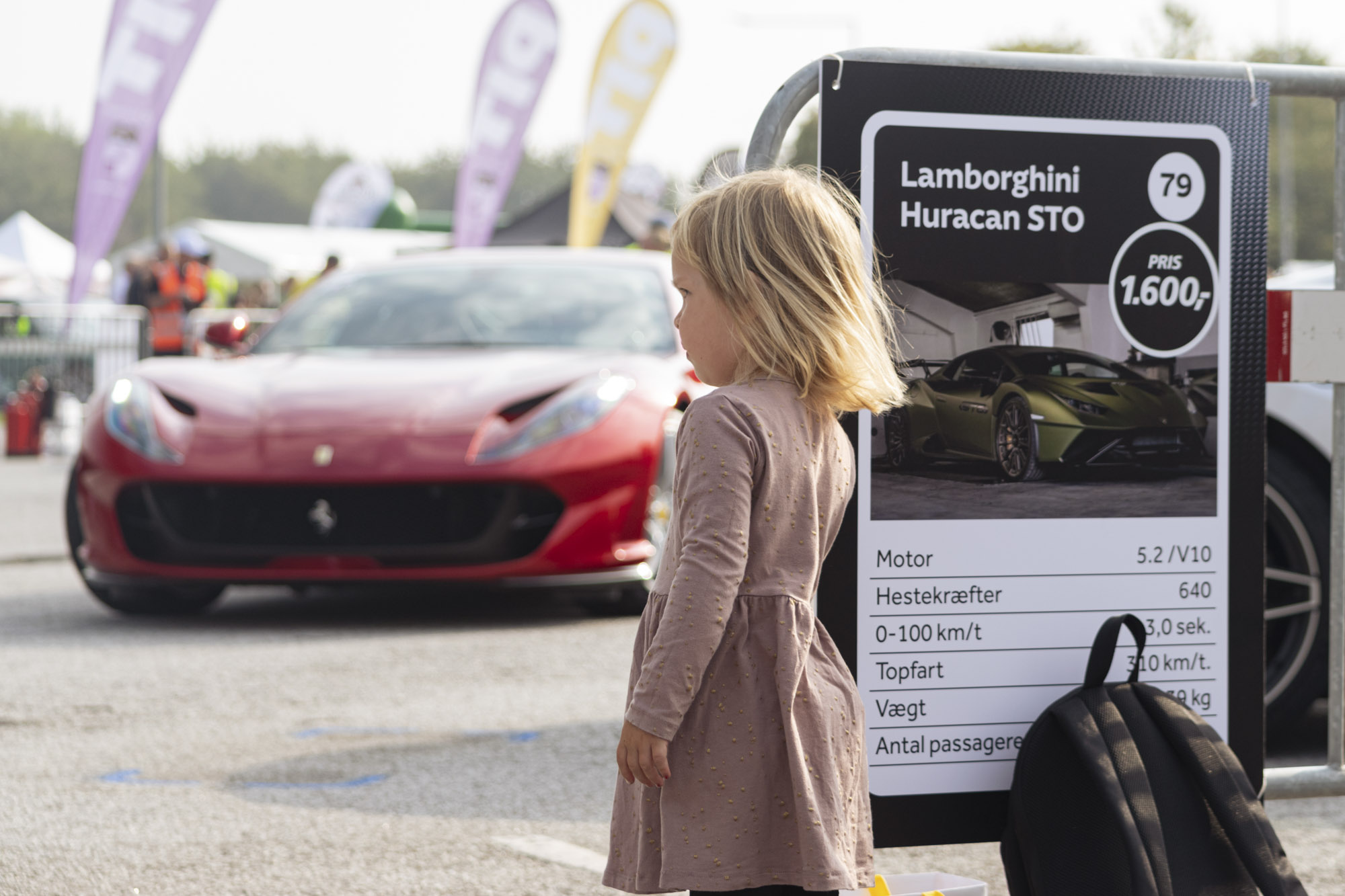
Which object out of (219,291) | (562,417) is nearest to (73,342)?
(219,291)

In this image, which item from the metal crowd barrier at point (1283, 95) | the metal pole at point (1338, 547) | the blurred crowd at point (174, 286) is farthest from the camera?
the blurred crowd at point (174, 286)

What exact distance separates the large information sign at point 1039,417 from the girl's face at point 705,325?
50 centimetres

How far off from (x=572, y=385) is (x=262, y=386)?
1142 millimetres

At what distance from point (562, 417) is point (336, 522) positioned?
33.1 inches

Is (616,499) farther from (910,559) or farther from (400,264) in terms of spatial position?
(910,559)

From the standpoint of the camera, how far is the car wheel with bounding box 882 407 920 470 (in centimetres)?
258

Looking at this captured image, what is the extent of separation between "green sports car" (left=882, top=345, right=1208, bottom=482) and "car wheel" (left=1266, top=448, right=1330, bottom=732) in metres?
1.14

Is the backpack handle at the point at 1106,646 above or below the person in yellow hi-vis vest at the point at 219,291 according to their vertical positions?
below

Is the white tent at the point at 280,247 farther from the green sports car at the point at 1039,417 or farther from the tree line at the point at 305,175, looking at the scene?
the green sports car at the point at 1039,417

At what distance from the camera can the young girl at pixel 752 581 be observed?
1.99m

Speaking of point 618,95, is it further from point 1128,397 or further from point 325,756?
point 1128,397

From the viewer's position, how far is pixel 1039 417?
2.61m

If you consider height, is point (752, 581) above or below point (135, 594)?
above

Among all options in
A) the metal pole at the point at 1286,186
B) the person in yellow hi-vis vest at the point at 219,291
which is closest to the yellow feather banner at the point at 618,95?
the person in yellow hi-vis vest at the point at 219,291
